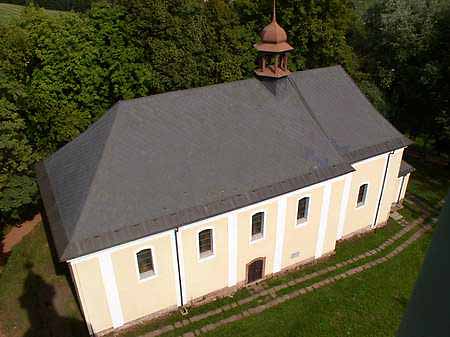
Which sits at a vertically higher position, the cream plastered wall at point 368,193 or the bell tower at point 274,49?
the bell tower at point 274,49

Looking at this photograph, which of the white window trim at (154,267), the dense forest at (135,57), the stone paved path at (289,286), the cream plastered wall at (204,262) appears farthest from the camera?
the dense forest at (135,57)

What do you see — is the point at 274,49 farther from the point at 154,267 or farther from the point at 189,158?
the point at 154,267

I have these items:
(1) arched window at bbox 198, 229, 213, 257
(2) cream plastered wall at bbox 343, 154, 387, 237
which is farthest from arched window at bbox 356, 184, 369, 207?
(1) arched window at bbox 198, 229, 213, 257

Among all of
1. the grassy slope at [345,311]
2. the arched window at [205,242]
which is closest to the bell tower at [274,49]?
the arched window at [205,242]

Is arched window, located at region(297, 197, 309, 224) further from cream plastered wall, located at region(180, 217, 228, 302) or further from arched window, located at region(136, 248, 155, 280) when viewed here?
arched window, located at region(136, 248, 155, 280)

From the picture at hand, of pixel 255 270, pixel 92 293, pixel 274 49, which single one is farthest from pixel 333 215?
pixel 92 293

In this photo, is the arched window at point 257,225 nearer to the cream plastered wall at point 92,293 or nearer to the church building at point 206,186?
the church building at point 206,186
